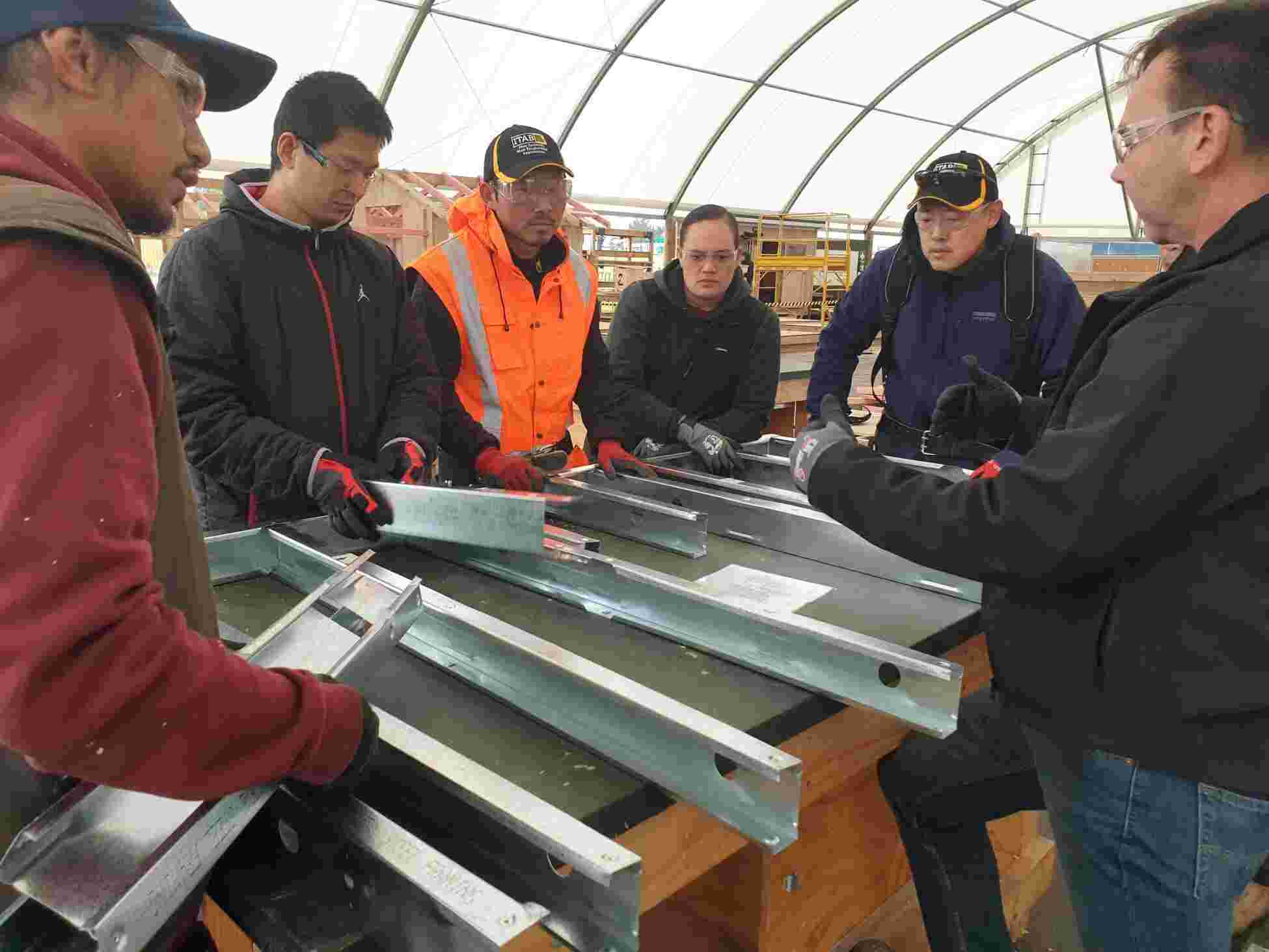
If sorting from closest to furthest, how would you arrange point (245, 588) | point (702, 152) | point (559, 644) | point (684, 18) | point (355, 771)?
point (355, 771) → point (559, 644) → point (245, 588) → point (684, 18) → point (702, 152)

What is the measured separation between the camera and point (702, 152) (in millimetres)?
14227

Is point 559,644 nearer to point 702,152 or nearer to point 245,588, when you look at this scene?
point 245,588

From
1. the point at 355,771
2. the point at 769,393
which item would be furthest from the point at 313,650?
the point at 769,393

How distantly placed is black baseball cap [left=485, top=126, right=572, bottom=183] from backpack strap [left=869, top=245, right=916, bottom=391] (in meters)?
1.21

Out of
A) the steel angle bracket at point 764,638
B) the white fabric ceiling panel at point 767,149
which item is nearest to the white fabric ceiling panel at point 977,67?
the white fabric ceiling panel at point 767,149

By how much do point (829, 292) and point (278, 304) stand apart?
1429cm

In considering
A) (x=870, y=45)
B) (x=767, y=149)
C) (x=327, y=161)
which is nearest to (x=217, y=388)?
(x=327, y=161)

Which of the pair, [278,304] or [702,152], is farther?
[702,152]

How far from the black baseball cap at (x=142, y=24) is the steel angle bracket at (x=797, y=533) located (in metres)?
1.34

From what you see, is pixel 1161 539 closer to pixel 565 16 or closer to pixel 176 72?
pixel 176 72

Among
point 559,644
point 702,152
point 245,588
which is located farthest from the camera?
point 702,152

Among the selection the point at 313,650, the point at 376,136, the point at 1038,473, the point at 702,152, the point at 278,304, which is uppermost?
the point at 702,152

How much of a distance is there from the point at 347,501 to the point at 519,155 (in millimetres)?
1448

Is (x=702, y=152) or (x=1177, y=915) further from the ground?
(x=702, y=152)
